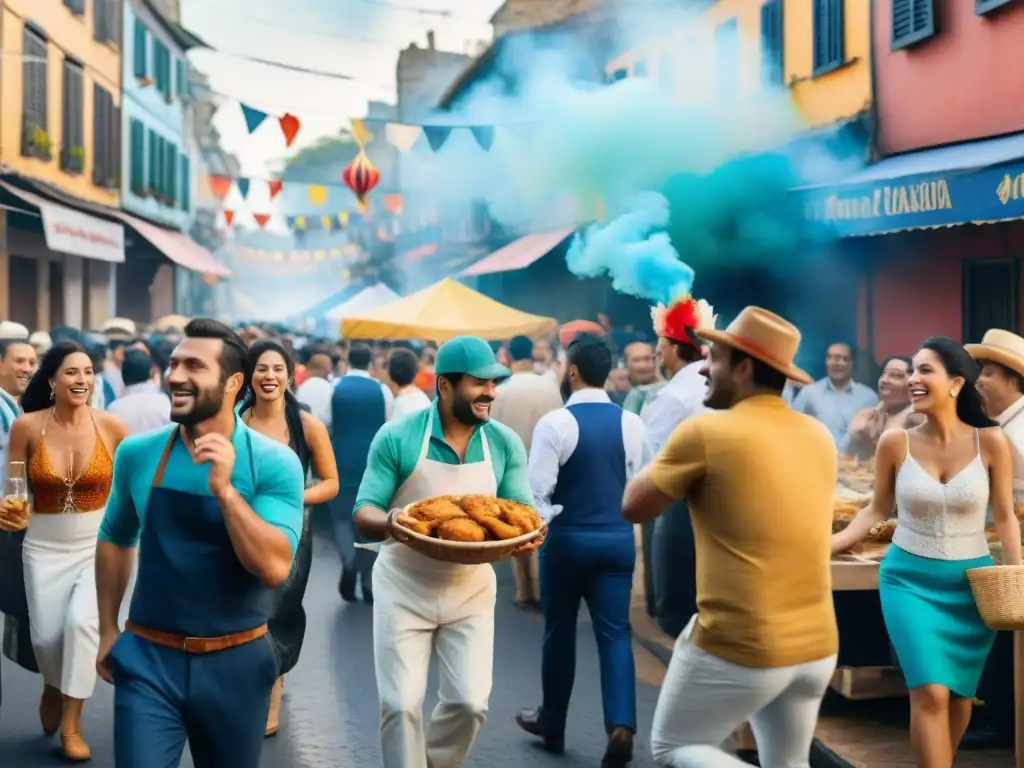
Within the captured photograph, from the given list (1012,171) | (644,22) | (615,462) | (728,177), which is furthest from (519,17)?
(615,462)

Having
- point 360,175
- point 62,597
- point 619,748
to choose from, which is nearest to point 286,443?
point 62,597

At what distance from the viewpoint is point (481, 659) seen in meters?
5.50

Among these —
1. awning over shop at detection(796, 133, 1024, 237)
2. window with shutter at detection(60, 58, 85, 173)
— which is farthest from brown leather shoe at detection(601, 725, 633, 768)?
window with shutter at detection(60, 58, 85, 173)

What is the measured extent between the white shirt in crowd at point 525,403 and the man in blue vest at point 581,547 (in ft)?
13.1

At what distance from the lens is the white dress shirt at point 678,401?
8133 mm

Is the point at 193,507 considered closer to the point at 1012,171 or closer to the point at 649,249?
the point at 1012,171

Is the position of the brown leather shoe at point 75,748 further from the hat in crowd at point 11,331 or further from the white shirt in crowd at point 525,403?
the hat in crowd at point 11,331

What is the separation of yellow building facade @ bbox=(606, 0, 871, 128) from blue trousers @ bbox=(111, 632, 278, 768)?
14.4 meters

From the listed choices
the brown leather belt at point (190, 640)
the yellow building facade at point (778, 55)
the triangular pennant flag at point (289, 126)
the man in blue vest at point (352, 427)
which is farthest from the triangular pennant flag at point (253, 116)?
the brown leather belt at point (190, 640)

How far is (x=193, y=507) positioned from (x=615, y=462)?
3.22 metres

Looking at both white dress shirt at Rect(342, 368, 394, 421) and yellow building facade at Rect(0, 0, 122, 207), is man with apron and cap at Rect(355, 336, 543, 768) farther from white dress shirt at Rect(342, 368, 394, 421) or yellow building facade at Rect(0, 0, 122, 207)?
yellow building facade at Rect(0, 0, 122, 207)

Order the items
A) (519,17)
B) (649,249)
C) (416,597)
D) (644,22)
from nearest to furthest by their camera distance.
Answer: (416,597) < (649,249) < (644,22) < (519,17)

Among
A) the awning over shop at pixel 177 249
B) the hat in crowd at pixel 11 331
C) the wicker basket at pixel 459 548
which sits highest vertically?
the awning over shop at pixel 177 249

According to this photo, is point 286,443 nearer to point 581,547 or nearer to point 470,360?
point 581,547
